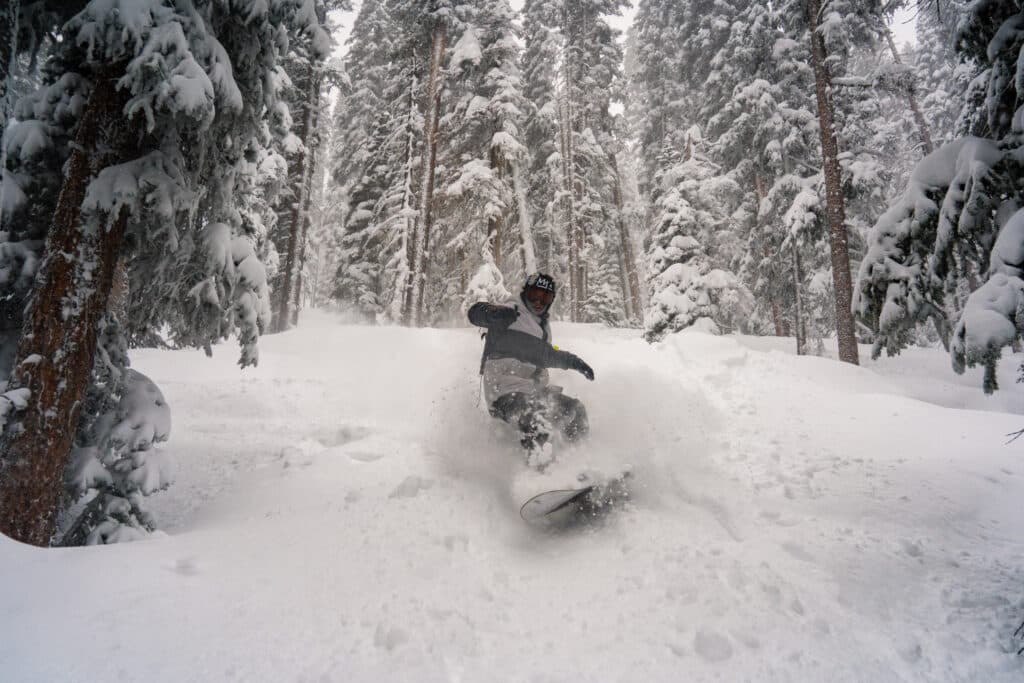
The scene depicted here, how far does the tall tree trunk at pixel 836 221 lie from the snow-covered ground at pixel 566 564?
6089mm

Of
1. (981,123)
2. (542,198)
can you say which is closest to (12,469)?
(981,123)

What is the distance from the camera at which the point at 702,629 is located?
2781 millimetres

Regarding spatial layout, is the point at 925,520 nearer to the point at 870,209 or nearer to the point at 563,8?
the point at 870,209

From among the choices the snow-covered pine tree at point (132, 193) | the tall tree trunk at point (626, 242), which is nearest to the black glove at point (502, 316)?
the snow-covered pine tree at point (132, 193)

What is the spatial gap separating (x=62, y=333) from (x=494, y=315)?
13.9 ft

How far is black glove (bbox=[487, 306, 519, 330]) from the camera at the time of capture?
6.24m

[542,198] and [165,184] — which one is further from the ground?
[542,198]

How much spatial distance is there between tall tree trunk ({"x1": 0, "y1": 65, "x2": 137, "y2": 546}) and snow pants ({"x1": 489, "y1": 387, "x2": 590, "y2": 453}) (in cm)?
404

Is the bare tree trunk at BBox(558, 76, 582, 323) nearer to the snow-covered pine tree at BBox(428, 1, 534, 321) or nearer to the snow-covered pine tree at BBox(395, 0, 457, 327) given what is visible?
the snow-covered pine tree at BBox(428, 1, 534, 321)

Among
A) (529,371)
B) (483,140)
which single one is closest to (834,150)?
(483,140)

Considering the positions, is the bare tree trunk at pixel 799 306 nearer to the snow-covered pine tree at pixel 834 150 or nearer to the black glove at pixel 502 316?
the snow-covered pine tree at pixel 834 150

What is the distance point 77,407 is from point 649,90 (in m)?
29.4

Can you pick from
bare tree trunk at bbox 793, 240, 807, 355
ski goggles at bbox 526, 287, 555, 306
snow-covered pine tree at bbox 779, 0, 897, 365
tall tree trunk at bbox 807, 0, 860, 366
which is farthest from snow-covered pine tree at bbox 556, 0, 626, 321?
ski goggles at bbox 526, 287, 555, 306

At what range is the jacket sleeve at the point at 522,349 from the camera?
6238mm
